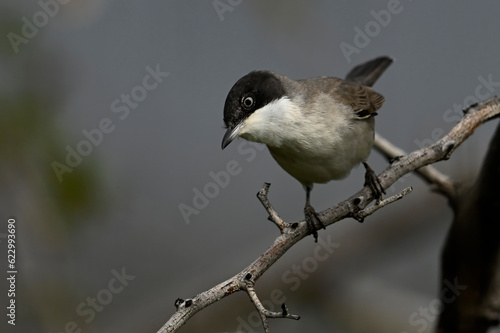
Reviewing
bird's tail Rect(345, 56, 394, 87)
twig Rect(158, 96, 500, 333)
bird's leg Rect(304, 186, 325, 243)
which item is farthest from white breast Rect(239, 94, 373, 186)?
bird's tail Rect(345, 56, 394, 87)

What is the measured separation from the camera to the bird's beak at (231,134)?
3.89 meters

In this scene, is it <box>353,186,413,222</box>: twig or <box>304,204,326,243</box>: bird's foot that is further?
<box>304,204,326,243</box>: bird's foot

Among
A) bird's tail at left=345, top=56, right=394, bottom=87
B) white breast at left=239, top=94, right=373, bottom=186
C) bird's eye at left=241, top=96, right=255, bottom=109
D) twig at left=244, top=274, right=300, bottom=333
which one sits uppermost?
bird's tail at left=345, top=56, right=394, bottom=87

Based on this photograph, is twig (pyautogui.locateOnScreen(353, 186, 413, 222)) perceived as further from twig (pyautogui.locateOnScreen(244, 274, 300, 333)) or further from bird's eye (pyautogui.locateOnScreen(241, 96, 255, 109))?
bird's eye (pyautogui.locateOnScreen(241, 96, 255, 109))

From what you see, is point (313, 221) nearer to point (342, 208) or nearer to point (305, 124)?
point (342, 208)

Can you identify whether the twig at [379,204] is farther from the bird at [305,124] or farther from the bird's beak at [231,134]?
the bird's beak at [231,134]

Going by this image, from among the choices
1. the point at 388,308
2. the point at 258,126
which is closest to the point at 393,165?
the point at 258,126

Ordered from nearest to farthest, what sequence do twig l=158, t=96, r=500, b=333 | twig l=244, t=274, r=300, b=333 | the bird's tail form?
twig l=244, t=274, r=300, b=333 → twig l=158, t=96, r=500, b=333 → the bird's tail

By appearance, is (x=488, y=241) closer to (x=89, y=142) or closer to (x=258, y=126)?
(x=258, y=126)

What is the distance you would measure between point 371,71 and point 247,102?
213 cm

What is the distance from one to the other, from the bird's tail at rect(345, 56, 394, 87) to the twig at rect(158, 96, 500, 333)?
2.05m

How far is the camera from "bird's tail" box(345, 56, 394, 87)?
574 centimetres

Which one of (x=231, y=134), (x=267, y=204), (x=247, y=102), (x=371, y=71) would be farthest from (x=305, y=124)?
(x=371, y=71)

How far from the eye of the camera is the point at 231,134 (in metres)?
3.94
